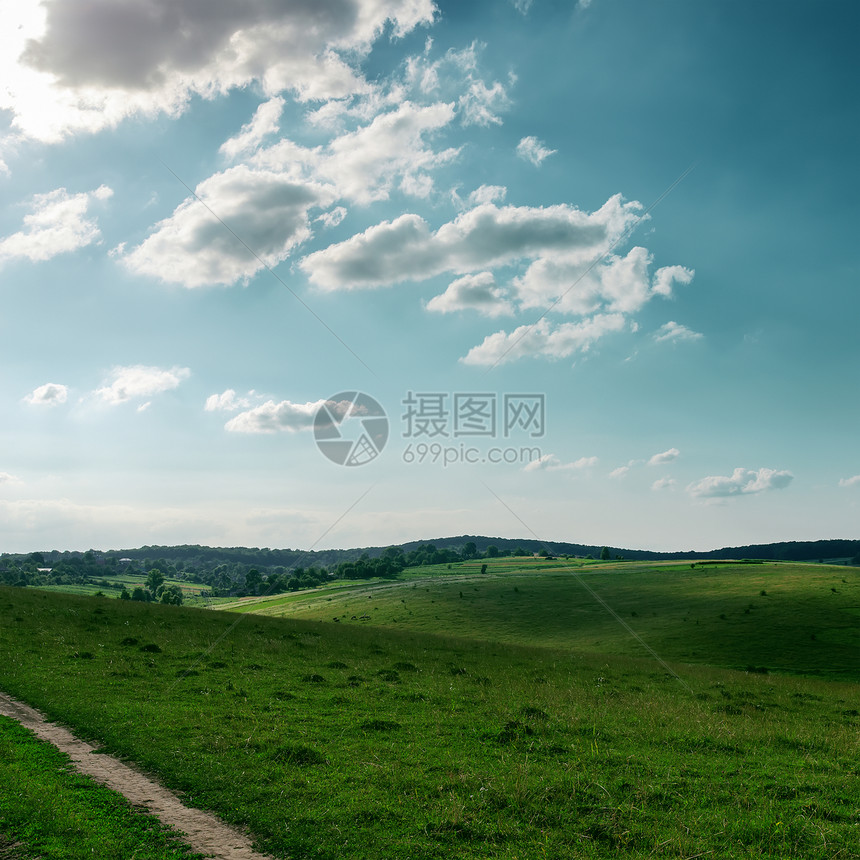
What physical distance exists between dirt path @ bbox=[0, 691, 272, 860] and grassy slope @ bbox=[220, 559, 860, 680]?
161 feet

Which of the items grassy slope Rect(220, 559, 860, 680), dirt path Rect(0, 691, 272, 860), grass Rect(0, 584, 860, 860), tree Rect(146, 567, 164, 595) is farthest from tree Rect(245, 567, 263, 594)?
dirt path Rect(0, 691, 272, 860)

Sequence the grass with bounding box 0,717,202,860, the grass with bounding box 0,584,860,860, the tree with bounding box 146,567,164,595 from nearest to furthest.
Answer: the grass with bounding box 0,717,202,860 → the grass with bounding box 0,584,860,860 → the tree with bounding box 146,567,164,595

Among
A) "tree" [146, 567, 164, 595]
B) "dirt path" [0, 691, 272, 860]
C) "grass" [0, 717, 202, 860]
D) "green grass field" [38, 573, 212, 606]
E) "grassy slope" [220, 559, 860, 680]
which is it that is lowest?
"green grass field" [38, 573, 212, 606]

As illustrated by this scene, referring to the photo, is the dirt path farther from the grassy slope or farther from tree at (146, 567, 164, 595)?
tree at (146, 567, 164, 595)

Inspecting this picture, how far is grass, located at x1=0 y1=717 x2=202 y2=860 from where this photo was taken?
8.37m

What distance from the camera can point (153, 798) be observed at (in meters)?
10.2

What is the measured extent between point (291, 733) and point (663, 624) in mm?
58394

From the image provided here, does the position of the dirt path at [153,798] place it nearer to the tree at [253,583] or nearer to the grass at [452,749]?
the grass at [452,749]

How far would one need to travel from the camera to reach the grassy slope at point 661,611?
51688 millimetres

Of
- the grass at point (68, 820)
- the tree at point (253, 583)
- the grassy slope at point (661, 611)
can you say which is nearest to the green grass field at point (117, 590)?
the tree at point (253, 583)

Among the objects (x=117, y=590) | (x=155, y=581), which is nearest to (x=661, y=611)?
(x=155, y=581)

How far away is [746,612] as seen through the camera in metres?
62.5

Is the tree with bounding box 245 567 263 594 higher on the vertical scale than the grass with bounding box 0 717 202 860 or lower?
lower

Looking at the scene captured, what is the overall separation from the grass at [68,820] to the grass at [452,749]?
1164 millimetres
